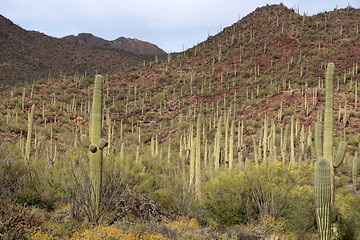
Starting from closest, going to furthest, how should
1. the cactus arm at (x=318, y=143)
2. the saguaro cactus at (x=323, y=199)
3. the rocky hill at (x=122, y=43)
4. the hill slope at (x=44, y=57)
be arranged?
the saguaro cactus at (x=323, y=199) < the cactus arm at (x=318, y=143) < the hill slope at (x=44, y=57) < the rocky hill at (x=122, y=43)

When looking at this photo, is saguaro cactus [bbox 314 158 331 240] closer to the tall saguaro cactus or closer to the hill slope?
the tall saguaro cactus

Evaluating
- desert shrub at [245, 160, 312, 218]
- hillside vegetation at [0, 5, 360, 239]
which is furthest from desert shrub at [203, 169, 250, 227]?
desert shrub at [245, 160, 312, 218]

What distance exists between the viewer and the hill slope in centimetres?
6128

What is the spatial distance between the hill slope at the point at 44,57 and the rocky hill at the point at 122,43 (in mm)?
38139

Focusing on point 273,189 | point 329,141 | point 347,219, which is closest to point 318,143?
point 329,141

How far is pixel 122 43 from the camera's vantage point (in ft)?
406

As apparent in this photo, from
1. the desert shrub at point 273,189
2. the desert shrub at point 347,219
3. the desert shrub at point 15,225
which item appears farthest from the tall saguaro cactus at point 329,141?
the desert shrub at point 15,225

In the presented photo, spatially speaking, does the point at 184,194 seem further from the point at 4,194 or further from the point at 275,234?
the point at 4,194

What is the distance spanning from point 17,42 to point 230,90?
169 feet

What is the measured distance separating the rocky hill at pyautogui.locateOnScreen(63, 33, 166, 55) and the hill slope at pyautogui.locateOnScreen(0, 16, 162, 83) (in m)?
38.1

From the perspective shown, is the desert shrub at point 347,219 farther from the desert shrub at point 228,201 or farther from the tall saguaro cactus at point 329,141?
the desert shrub at point 228,201

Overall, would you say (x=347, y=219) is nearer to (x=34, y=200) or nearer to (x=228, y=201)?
(x=228, y=201)

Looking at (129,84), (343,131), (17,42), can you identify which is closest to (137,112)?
(129,84)

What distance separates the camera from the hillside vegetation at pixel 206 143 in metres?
8.73
